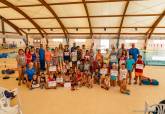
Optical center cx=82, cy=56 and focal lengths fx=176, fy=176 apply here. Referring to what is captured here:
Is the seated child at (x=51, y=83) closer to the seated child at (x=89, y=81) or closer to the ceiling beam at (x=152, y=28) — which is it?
the seated child at (x=89, y=81)

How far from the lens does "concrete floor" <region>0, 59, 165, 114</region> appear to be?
15.1 ft

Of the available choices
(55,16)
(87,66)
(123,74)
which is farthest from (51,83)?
(55,16)

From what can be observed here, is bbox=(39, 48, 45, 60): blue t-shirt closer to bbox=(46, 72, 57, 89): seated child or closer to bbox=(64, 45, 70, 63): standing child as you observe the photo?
bbox=(64, 45, 70, 63): standing child

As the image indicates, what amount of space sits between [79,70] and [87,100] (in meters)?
1.78

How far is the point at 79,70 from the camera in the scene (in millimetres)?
6855

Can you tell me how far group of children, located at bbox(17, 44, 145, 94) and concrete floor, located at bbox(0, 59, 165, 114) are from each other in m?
0.33

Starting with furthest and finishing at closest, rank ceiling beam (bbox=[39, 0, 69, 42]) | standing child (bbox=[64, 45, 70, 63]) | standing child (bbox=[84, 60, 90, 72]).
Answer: ceiling beam (bbox=[39, 0, 69, 42]), standing child (bbox=[64, 45, 70, 63]), standing child (bbox=[84, 60, 90, 72])

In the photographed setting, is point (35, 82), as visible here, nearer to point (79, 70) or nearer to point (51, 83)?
point (51, 83)

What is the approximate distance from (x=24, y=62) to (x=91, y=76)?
8.52ft

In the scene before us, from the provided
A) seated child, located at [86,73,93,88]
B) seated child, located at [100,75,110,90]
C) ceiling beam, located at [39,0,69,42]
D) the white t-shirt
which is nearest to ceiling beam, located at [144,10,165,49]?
ceiling beam, located at [39,0,69,42]

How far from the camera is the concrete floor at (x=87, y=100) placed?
4594mm

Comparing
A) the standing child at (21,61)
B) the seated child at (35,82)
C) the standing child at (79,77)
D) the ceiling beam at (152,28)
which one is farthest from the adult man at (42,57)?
the ceiling beam at (152,28)

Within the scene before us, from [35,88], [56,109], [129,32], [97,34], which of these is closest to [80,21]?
[97,34]

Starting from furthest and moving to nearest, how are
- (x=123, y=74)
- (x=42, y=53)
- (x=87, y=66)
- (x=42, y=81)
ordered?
(x=42, y=53) < (x=87, y=66) < (x=42, y=81) < (x=123, y=74)
